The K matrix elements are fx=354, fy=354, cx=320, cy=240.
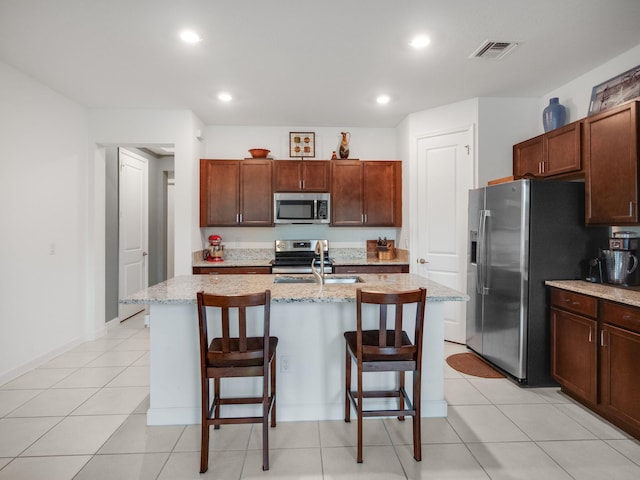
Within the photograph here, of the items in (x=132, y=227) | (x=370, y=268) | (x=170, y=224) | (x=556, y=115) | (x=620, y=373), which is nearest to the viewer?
(x=620, y=373)

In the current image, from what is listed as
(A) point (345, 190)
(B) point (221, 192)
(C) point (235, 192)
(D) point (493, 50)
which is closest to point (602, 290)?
(D) point (493, 50)

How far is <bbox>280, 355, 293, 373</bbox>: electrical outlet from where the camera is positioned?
2.32m

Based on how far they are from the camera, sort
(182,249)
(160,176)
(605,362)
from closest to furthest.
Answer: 1. (605,362)
2. (182,249)
3. (160,176)

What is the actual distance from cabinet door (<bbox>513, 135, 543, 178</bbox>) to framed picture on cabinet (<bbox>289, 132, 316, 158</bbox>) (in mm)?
2431

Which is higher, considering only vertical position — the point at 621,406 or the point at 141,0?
the point at 141,0

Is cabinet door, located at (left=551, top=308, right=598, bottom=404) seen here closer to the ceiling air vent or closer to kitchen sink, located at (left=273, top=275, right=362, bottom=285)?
kitchen sink, located at (left=273, top=275, right=362, bottom=285)

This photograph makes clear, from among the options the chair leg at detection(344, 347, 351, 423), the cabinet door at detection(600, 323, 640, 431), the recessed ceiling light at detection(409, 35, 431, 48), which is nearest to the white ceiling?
the recessed ceiling light at detection(409, 35, 431, 48)

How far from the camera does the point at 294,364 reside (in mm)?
2330

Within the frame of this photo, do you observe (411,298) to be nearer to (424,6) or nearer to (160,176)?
(424,6)

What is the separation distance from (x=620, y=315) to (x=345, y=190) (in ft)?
10.1

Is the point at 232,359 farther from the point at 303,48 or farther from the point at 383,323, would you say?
the point at 303,48

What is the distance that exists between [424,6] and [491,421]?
8.86ft

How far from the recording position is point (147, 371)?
3148mm

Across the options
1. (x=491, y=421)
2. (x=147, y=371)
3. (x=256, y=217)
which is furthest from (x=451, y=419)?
(x=256, y=217)
